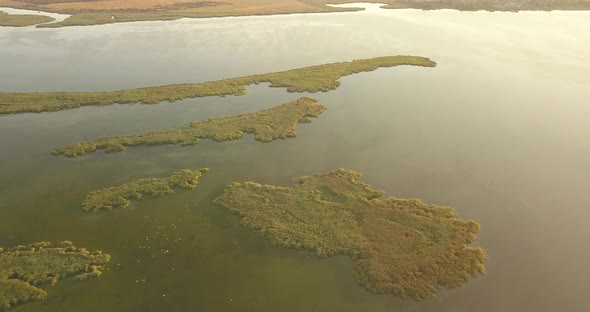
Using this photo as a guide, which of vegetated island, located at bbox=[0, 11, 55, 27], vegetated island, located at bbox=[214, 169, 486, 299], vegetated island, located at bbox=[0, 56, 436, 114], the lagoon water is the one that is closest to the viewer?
the lagoon water

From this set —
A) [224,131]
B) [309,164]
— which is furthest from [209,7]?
[309,164]

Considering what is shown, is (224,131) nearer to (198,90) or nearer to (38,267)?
(198,90)

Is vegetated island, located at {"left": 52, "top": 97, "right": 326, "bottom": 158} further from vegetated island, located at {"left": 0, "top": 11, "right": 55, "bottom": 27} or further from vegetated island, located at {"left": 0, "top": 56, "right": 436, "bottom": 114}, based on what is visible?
vegetated island, located at {"left": 0, "top": 11, "right": 55, "bottom": 27}

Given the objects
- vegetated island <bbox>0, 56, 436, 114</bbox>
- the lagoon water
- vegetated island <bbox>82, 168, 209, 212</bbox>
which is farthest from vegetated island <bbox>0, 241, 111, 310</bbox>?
A: vegetated island <bbox>0, 56, 436, 114</bbox>

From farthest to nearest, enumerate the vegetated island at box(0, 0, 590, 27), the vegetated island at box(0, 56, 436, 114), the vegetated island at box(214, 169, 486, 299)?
the vegetated island at box(0, 0, 590, 27) < the vegetated island at box(0, 56, 436, 114) < the vegetated island at box(214, 169, 486, 299)

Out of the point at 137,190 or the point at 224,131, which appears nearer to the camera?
the point at 137,190

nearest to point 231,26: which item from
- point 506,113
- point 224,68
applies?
point 224,68

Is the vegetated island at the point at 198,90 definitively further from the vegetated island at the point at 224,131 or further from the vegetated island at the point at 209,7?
the vegetated island at the point at 209,7
